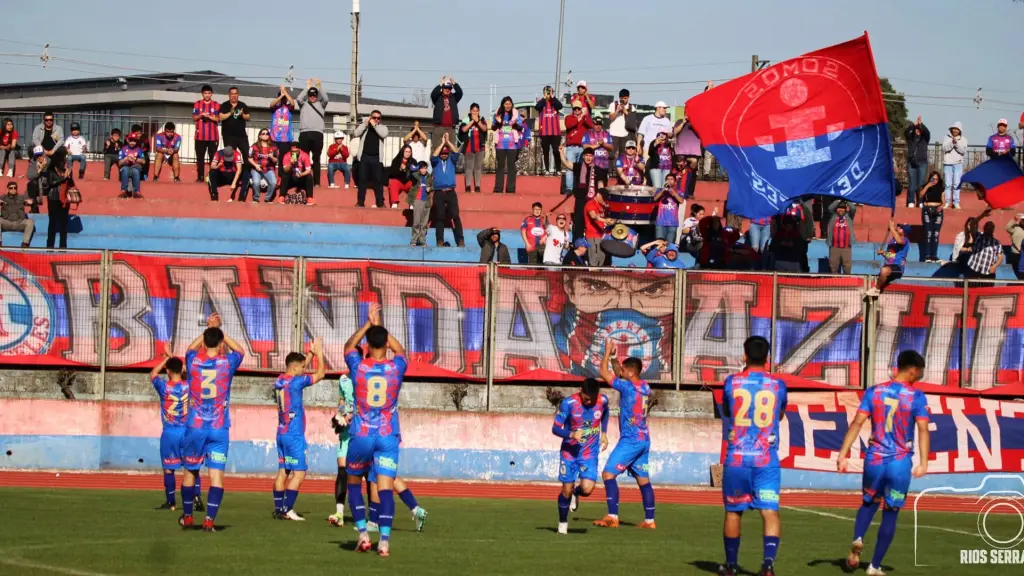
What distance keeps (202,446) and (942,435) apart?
11.7 m

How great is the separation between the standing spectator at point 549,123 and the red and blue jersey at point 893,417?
18.5m

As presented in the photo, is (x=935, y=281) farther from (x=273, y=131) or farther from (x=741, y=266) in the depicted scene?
(x=273, y=131)

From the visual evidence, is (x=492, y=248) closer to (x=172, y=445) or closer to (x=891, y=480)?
(x=172, y=445)

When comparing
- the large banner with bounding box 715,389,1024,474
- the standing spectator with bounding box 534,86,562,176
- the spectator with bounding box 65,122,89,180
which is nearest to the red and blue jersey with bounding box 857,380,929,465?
the large banner with bounding box 715,389,1024,474

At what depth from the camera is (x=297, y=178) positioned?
97.0ft

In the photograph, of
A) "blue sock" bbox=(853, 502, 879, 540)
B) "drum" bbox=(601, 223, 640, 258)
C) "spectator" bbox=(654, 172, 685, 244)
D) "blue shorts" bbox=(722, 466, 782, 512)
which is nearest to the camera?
"blue shorts" bbox=(722, 466, 782, 512)

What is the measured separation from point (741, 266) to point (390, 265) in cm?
823

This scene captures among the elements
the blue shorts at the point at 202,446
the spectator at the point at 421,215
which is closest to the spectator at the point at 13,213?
the spectator at the point at 421,215

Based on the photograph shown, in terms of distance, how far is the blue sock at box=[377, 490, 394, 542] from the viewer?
1198 centimetres

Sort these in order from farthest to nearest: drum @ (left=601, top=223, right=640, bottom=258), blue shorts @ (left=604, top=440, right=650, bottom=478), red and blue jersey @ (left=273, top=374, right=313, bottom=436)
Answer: drum @ (left=601, top=223, right=640, bottom=258)
blue shorts @ (left=604, top=440, right=650, bottom=478)
red and blue jersey @ (left=273, top=374, right=313, bottom=436)

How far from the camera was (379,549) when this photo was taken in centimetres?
1216

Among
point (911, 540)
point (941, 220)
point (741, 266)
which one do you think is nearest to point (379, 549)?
point (911, 540)

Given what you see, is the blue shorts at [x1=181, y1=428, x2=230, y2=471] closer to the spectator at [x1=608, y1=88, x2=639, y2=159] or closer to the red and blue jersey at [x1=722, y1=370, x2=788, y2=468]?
the red and blue jersey at [x1=722, y1=370, x2=788, y2=468]

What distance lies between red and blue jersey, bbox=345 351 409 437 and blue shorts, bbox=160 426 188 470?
3.62 metres
